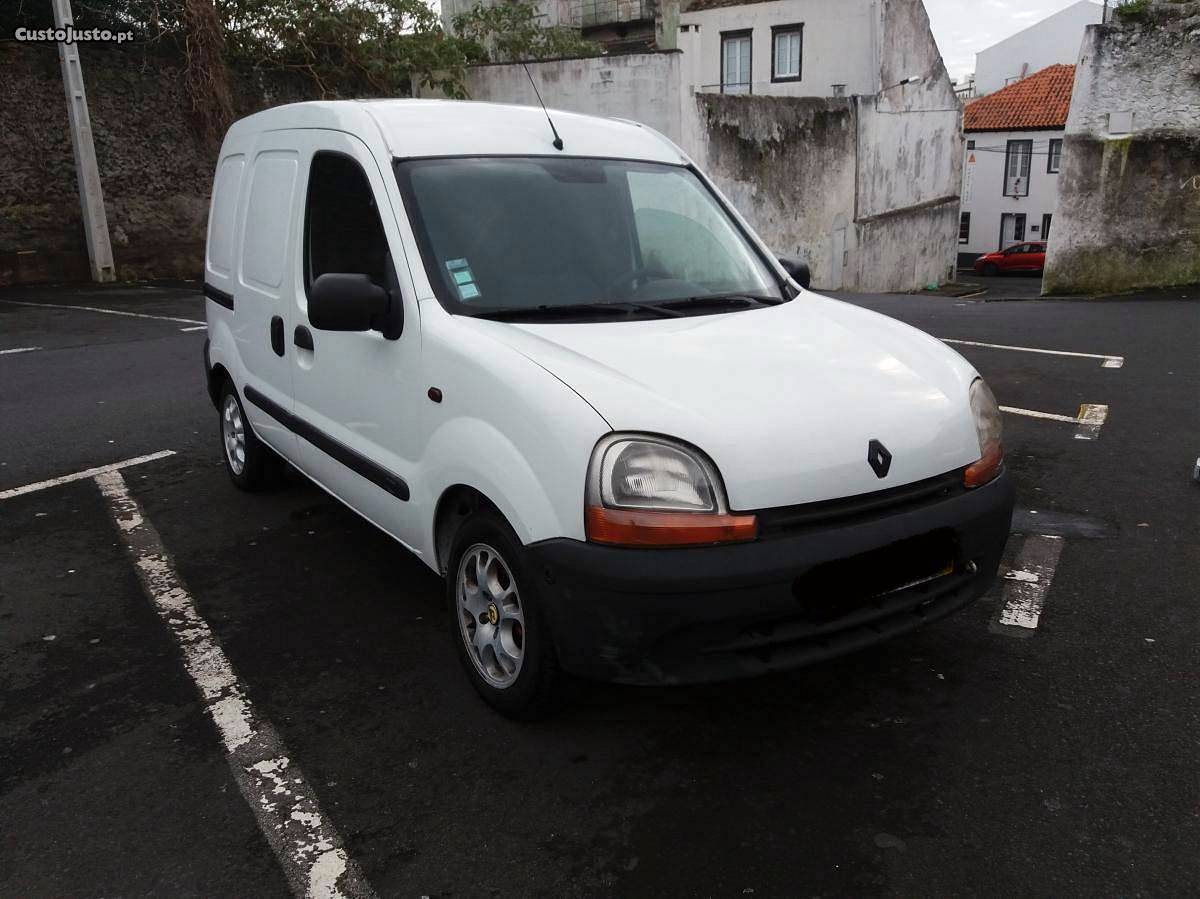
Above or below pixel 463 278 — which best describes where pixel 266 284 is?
below

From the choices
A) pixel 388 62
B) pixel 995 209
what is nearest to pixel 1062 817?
pixel 388 62

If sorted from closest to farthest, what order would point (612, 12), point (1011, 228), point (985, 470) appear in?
point (985, 470), point (612, 12), point (1011, 228)

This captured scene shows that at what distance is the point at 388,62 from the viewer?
19.5 meters

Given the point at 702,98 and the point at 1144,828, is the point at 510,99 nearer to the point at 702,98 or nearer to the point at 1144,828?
the point at 702,98

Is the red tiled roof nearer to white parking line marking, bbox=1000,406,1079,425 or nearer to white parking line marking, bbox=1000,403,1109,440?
white parking line marking, bbox=1000,403,1109,440

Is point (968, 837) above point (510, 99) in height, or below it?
below

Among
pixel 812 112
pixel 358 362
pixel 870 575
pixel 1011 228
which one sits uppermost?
pixel 812 112

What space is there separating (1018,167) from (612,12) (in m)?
22.9

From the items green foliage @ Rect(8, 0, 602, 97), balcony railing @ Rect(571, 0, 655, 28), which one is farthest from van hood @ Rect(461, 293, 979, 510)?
balcony railing @ Rect(571, 0, 655, 28)

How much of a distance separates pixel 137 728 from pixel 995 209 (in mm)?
48403

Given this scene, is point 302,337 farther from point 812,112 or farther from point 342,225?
point 812,112

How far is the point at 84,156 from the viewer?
1588 cm

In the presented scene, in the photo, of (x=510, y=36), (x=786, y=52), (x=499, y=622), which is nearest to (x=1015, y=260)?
(x=786, y=52)

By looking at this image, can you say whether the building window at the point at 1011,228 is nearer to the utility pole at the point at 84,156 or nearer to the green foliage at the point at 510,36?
the green foliage at the point at 510,36
